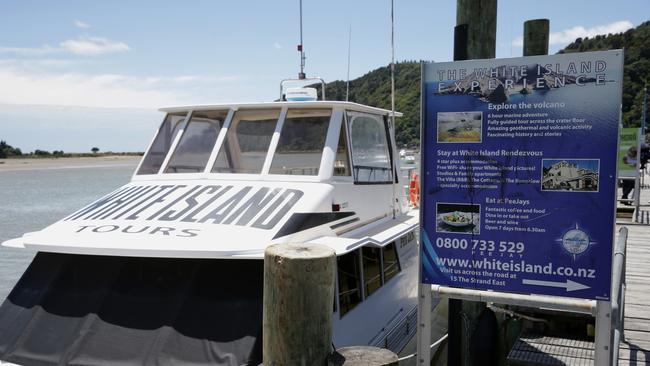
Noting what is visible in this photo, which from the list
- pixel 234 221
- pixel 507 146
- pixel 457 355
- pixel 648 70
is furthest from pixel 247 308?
pixel 648 70

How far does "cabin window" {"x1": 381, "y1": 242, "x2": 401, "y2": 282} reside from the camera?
6.20m

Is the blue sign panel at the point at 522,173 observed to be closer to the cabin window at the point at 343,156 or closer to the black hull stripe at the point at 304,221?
the black hull stripe at the point at 304,221

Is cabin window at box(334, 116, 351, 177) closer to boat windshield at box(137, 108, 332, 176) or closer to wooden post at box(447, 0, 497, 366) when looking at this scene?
boat windshield at box(137, 108, 332, 176)

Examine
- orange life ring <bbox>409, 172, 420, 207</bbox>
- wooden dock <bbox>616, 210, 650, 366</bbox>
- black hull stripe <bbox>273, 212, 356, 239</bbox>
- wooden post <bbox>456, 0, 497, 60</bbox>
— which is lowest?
wooden dock <bbox>616, 210, 650, 366</bbox>

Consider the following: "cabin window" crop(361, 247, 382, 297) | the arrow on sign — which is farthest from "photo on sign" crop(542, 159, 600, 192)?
"cabin window" crop(361, 247, 382, 297)

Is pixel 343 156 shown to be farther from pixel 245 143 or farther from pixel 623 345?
pixel 623 345

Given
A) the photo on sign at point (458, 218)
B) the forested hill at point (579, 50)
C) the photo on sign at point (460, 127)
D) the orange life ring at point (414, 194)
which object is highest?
the forested hill at point (579, 50)

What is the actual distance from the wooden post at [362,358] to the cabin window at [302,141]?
276cm

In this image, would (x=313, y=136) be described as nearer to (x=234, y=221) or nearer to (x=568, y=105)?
(x=234, y=221)

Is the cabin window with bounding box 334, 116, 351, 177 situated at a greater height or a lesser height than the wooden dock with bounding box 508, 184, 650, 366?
greater

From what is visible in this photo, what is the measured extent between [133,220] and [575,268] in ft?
11.0

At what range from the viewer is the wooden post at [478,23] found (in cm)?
Answer: 420

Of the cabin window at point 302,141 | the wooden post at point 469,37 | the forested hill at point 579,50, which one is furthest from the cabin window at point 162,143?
the forested hill at point 579,50

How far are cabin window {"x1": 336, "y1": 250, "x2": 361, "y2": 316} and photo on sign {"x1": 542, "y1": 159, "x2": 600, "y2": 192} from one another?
95.1 inches
